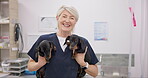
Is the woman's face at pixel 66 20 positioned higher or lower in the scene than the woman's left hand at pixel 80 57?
higher

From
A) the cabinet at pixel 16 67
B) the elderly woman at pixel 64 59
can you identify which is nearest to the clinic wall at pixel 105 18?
the cabinet at pixel 16 67

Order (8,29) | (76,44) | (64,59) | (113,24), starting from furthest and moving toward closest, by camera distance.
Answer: (8,29)
(113,24)
(64,59)
(76,44)

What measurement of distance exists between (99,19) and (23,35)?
1.48 meters

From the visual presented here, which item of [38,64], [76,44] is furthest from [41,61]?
[76,44]

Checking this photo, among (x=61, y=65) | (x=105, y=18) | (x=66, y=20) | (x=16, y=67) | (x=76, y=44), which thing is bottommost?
(x=16, y=67)

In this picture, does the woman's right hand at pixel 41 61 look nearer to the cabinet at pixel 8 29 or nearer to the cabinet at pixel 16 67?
the cabinet at pixel 16 67

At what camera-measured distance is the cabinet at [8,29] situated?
2.54 m

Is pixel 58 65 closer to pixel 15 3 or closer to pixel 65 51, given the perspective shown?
pixel 65 51

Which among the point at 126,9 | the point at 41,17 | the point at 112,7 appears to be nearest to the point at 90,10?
the point at 112,7

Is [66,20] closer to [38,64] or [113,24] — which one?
[38,64]

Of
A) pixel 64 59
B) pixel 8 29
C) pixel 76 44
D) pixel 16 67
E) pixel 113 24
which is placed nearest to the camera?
pixel 76 44

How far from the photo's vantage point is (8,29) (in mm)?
2803

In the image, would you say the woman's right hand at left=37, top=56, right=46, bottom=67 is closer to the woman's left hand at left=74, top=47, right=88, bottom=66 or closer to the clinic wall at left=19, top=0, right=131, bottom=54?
the woman's left hand at left=74, top=47, right=88, bottom=66

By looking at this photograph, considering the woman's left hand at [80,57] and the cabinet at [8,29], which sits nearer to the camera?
the woman's left hand at [80,57]
